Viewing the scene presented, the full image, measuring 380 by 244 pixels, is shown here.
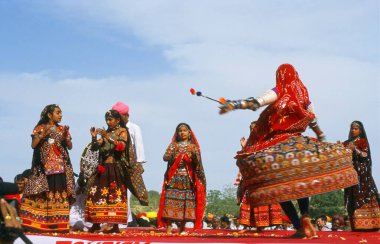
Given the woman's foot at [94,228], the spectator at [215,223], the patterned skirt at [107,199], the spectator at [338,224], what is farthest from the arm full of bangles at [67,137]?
the spectator at [215,223]

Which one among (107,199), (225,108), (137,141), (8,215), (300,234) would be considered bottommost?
(300,234)

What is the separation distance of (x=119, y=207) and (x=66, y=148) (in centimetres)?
108

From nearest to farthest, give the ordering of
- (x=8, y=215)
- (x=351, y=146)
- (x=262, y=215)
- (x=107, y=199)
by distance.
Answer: (x=8, y=215)
(x=107, y=199)
(x=262, y=215)
(x=351, y=146)

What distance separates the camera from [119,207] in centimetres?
894

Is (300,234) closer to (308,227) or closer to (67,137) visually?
(308,227)

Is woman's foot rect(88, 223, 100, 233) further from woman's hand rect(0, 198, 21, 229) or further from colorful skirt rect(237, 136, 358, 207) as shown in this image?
woman's hand rect(0, 198, 21, 229)

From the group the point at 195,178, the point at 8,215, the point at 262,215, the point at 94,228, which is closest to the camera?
the point at 8,215

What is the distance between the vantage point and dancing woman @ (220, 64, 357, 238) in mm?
6590

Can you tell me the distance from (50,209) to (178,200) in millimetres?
1714

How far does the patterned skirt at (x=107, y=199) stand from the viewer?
8.86 metres

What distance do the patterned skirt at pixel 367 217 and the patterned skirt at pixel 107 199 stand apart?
12.0ft

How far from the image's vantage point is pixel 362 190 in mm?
10344

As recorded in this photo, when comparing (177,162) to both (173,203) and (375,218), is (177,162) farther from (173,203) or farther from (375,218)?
(375,218)

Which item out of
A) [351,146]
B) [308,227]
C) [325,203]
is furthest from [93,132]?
[325,203]
